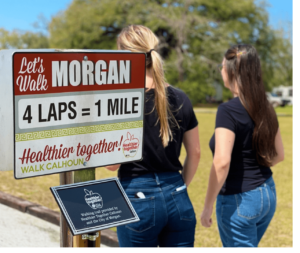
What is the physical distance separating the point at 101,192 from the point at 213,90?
39376mm

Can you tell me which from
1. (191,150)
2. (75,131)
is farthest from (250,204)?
(75,131)

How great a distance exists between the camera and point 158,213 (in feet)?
7.03

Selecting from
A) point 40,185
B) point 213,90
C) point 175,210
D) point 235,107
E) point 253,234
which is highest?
point 235,107

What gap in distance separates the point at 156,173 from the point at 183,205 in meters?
0.24

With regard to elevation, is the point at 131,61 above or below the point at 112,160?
above

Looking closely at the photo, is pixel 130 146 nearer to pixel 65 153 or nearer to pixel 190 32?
pixel 65 153

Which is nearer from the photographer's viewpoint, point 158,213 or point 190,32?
point 158,213

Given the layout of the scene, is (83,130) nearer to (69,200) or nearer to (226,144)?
(69,200)

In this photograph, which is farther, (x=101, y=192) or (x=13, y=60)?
(x=101, y=192)

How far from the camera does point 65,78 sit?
1579 millimetres

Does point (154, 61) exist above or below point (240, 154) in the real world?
above

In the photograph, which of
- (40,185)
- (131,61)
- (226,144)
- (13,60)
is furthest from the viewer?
(40,185)

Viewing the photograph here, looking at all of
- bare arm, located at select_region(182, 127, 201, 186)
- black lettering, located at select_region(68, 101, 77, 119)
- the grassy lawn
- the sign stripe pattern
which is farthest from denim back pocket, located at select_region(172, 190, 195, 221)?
the grassy lawn

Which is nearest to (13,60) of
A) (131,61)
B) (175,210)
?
(131,61)
